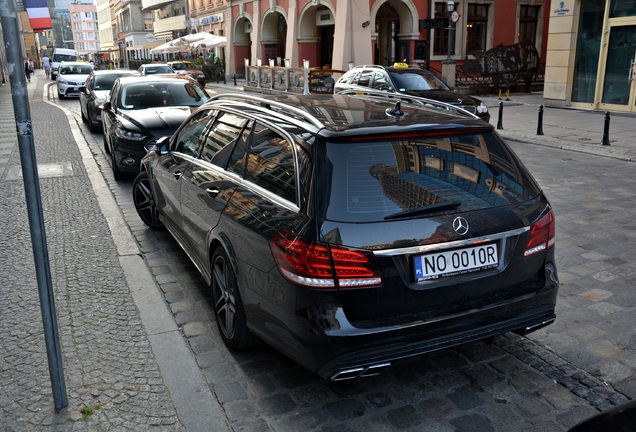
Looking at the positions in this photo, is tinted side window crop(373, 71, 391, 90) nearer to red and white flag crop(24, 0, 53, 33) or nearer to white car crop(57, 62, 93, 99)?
red and white flag crop(24, 0, 53, 33)

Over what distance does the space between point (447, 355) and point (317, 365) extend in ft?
4.18

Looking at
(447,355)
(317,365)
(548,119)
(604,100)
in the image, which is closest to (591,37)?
(604,100)

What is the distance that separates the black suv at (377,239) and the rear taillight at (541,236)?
1 centimetres

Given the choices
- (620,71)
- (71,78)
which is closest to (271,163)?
(620,71)

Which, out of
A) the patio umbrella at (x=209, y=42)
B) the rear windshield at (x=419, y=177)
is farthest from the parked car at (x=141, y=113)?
the patio umbrella at (x=209, y=42)

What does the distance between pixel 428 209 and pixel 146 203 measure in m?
4.46

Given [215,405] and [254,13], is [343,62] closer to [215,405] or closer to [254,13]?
[254,13]

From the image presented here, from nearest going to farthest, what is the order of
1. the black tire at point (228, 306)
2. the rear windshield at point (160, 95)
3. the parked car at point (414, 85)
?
the black tire at point (228, 306), the rear windshield at point (160, 95), the parked car at point (414, 85)

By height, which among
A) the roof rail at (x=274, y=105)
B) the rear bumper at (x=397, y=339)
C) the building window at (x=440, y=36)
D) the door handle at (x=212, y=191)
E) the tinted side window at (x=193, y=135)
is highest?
the building window at (x=440, y=36)

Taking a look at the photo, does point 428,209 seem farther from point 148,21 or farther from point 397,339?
point 148,21

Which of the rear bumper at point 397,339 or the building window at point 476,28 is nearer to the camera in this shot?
the rear bumper at point 397,339

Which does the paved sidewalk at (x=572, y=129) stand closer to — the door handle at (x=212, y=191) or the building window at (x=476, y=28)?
the door handle at (x=212, y=191)

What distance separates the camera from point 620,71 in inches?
674

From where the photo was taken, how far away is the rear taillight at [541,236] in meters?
3.46
